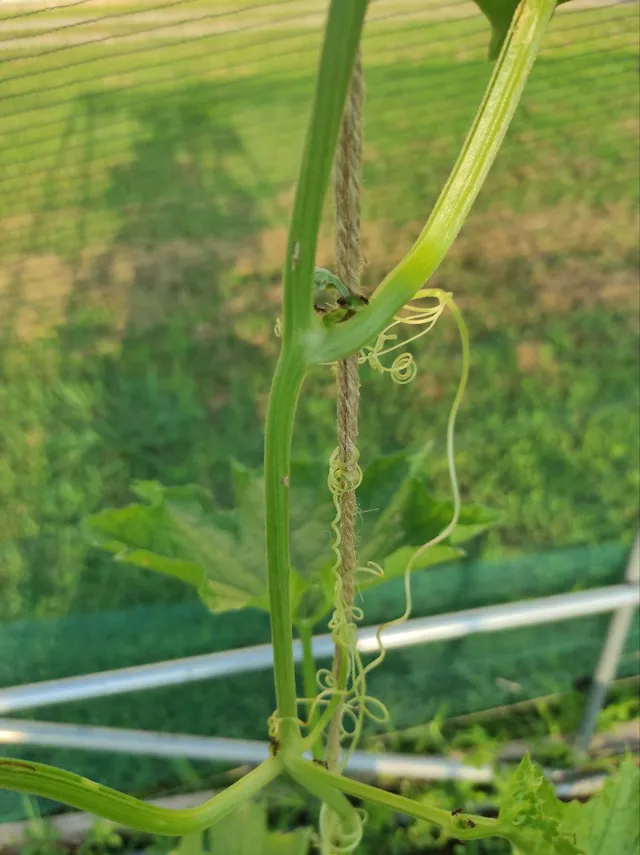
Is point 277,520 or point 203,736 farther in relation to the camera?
point 203,736

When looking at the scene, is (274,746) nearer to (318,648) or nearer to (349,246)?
(349,246)

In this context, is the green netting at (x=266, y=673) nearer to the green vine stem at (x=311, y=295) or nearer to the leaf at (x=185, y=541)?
the leaf at (x=185, y=541)

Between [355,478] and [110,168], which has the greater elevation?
[110,168]

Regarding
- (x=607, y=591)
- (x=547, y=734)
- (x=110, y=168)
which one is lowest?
(x=547, y=734)

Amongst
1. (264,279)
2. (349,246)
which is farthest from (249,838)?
(264,279)

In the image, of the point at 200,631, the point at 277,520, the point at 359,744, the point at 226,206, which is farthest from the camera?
the point at 226,206

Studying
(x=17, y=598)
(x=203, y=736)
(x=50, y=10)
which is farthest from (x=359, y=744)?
(x=50, y=10)

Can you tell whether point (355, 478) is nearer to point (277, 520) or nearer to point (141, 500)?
point (277, 520)

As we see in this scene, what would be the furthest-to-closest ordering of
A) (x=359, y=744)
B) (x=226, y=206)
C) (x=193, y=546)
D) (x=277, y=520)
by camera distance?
(x=226, y=206)
(x=359, y=744)
(x=193, y=546)
(x=277, y=520)
